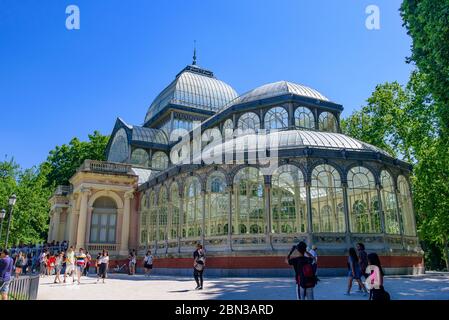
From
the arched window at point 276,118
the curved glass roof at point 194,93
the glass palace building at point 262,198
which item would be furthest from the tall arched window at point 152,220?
the curved glass roof at point 194,93

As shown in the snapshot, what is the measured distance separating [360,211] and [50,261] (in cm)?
1996

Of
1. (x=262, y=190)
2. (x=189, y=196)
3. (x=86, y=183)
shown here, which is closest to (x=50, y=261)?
(x=86, y=183)

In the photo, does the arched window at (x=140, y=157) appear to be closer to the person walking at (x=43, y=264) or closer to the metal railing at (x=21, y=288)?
the person walking at (x=43, y=264)

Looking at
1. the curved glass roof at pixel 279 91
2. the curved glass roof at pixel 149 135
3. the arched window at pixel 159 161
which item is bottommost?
the arched window at pixel 159 161

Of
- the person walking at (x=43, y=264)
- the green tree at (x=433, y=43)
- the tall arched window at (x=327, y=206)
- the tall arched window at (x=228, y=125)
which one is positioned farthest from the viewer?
the tall arched window at (x=228, y=125)

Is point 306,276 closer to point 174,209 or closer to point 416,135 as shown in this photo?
point 174,209

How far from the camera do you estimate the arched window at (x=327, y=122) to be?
90.5 ft

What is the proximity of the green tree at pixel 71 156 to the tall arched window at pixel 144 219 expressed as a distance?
62.6ft

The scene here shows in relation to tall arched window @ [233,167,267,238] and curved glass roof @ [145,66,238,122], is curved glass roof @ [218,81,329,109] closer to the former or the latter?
tall arched window @ [233,167,267,238]

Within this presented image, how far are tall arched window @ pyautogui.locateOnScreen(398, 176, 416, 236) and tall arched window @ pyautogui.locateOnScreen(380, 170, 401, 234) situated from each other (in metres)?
1.07

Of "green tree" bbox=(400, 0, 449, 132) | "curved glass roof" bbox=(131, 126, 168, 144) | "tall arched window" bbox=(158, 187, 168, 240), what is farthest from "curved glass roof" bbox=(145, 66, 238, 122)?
"green tree" bbox=(400, 0, 449, 132)

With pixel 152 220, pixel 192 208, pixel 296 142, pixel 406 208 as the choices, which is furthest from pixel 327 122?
pixel 152 220

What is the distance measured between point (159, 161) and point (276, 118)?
14.2 metres

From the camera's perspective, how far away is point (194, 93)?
3969 centimetres
